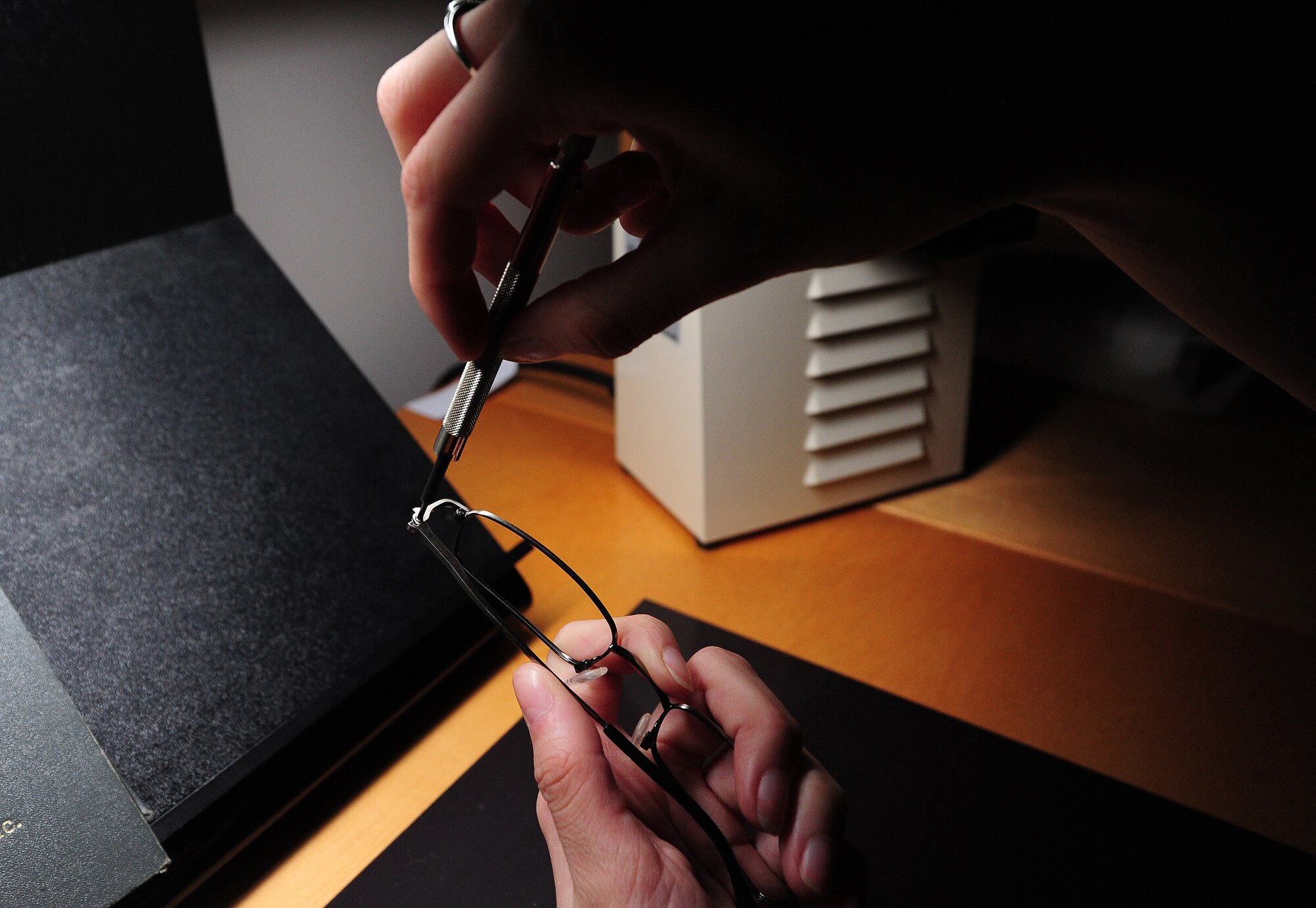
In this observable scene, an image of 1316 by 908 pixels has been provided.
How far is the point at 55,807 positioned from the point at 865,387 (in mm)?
501

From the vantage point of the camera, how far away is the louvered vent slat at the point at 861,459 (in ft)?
2.12

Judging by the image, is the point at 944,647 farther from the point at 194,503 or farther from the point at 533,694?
the point at 194,503

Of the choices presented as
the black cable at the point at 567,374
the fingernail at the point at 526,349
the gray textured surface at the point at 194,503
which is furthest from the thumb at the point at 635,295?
the black cable at the point at 567,374

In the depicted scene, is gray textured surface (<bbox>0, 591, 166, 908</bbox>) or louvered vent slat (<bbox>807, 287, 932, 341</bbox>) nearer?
gray textured surface (<bbox>0, 591, 166, 908</bbox>)

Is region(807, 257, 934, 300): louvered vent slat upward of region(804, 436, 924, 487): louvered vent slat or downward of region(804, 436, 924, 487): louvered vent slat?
upward

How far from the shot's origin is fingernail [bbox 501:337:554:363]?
323 mm

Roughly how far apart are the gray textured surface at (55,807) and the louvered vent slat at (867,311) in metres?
0.45

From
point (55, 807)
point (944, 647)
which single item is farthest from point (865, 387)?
point (55, 807)

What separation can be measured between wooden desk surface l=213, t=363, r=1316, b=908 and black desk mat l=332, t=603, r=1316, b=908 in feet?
0.08

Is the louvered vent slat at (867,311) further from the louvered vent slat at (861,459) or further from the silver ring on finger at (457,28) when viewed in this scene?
the silver ring on finger at (457,28)

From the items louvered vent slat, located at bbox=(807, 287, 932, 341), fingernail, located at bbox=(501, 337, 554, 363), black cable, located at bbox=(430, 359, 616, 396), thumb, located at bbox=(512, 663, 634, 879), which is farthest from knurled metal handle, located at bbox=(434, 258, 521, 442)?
black cable, located at bbox=(430, 359, 616, 396)

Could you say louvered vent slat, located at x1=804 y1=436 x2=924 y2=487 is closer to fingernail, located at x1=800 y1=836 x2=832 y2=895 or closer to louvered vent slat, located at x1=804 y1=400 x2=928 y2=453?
louvered vent slat, located at x1=804 y1=400 x2=928 y2=453

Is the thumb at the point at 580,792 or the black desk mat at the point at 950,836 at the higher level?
the thumb at the point at 580,792

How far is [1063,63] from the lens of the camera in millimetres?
267
